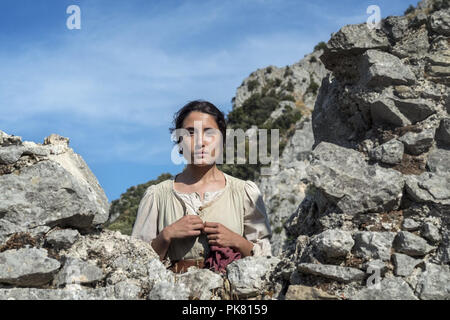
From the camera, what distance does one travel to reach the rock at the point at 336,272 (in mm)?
4223

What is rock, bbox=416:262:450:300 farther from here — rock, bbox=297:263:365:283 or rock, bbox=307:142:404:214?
rock, bbox=307:142:404:214

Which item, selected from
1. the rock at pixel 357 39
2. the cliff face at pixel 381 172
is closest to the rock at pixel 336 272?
the cliff face at pixel 381 172

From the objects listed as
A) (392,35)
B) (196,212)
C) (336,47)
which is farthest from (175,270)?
(392,35)

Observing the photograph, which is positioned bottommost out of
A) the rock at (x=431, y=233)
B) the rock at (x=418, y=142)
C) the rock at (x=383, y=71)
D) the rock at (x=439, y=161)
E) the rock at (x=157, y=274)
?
the rock at (x=157, y=274)

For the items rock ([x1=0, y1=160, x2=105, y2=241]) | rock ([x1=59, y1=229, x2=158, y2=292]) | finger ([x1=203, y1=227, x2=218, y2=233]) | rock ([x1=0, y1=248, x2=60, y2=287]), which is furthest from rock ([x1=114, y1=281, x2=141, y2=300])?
finger ([x1=203, y1=227, x2=218, y2=233])

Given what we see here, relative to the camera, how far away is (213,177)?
19.9 ft

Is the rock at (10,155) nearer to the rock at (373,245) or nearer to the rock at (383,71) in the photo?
the rock at (373,245)

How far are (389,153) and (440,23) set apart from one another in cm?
194

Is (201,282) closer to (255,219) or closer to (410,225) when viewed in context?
(255,219)

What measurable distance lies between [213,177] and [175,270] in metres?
1.23

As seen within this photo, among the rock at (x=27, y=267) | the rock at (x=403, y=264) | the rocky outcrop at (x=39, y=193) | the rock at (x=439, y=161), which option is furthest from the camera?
the rock at (x=439, y=161)

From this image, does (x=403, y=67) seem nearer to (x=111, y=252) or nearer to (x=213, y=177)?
(x=213, y=177)

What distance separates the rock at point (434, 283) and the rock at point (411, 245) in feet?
0.61
